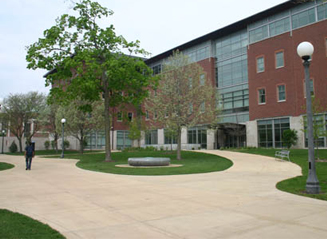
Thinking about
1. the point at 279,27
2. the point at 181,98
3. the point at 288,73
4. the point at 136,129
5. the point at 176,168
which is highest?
the point at 279,27

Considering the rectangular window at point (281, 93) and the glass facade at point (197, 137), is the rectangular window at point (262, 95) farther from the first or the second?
the glass facade at point (197, 137)

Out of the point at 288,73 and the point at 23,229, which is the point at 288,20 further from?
the point at 23,229

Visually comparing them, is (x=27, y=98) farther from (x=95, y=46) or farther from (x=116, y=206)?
(x=116, y=206)

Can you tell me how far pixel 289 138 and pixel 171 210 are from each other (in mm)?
28729

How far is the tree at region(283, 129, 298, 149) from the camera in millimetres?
32969

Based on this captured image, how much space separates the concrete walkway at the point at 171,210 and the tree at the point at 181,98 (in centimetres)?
1561

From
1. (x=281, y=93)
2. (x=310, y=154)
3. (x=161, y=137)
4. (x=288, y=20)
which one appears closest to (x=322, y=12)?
(x=288, y=20)

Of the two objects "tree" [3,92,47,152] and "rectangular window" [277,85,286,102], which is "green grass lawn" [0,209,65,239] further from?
"tree" [3,92,47,152]

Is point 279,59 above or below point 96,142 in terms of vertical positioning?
above

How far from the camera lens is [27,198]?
352 inches

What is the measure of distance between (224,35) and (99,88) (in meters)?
22.8

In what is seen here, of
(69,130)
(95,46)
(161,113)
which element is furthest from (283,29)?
(69,130)

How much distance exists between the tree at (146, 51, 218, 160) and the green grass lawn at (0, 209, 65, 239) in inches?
807

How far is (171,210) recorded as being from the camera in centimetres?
725
